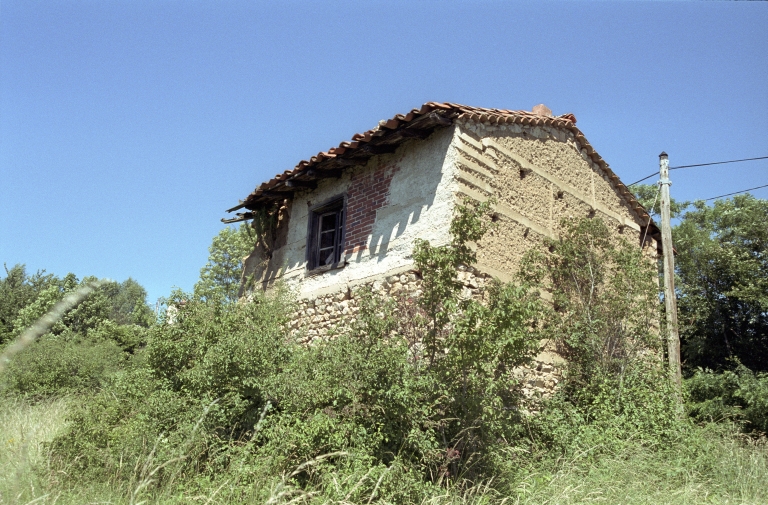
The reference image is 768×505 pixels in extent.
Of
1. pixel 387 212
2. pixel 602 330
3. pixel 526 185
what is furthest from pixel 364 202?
pixel 602 330

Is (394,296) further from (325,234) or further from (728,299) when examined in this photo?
(728,299)

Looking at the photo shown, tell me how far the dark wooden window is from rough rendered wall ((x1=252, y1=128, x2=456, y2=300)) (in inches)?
6.0

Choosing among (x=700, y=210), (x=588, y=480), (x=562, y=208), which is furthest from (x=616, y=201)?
(x=700, y=210)

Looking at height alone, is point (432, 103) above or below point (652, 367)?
above

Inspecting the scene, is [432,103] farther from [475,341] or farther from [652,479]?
[652,479]

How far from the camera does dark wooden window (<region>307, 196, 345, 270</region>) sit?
9.70 meters

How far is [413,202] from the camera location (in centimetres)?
838

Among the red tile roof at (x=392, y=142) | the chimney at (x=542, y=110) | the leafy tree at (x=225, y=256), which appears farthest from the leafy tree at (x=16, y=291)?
the chimney at (x=542, y=110)

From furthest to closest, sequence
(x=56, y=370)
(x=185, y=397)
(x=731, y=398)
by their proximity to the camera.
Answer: (x=56, y=370) → (x=731, y=398) → (x=185, y=397)

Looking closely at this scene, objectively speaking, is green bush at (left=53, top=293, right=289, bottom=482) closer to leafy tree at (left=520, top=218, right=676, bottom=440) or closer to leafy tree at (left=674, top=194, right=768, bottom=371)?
leafy tree at (left=520, top=218, right=676, bottom=440)

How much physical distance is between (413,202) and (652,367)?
171 inches

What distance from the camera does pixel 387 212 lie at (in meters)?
8.75

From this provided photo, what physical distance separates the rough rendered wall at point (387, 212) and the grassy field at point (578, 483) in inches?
130

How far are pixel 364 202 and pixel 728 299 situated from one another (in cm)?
956
